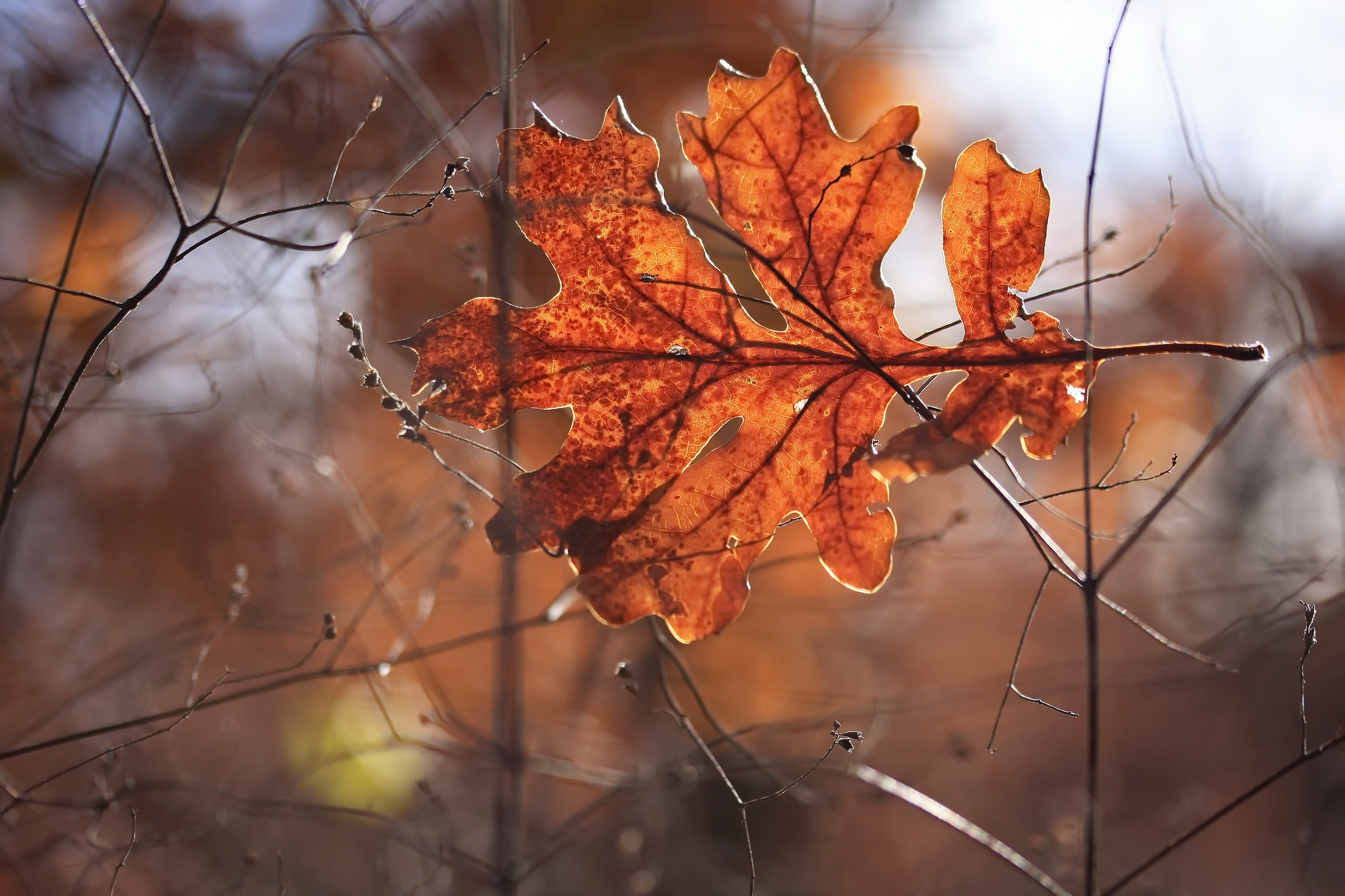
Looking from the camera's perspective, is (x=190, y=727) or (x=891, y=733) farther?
(x=891, y=733)

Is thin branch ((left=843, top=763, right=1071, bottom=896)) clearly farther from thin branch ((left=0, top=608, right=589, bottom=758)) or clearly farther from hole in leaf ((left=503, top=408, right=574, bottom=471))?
hole in leaf ((left=503, top=408, right=574, bottom=471))

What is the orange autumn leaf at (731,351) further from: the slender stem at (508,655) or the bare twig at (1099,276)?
the slender stem at (508,655)

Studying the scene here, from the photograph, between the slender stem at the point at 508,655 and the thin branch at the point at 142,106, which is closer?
the thin branch at the point at 142,106

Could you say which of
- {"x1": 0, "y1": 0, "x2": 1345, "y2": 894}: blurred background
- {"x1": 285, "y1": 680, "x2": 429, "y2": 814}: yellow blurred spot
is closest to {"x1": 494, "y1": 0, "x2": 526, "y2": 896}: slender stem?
{"x1": 0, "y1": 0, "x2": 1345, "y2": 894}: blurred background

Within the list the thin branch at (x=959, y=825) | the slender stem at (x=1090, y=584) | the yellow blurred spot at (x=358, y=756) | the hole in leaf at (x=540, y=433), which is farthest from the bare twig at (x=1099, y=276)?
the yellow blurred spot at (x=358, y=756)

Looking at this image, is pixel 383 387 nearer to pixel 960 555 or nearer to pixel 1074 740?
pixel 960 555

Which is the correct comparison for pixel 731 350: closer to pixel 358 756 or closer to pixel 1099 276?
pixel 1099 276

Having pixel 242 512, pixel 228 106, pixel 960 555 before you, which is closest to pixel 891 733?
pixel 960 555
